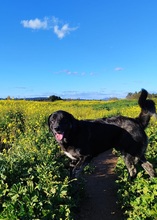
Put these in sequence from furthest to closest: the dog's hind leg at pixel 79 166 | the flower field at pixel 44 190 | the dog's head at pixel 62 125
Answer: the dog's hind leg at pixel 79 166
the dog's head at pixel 62 125
the flower field at pixel 44 190

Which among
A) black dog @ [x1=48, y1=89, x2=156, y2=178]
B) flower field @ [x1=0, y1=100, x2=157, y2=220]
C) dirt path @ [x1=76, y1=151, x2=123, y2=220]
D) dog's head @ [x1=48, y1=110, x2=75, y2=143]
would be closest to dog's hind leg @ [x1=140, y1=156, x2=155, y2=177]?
black dog @ [x1=48, y1=89, x2=156, y2=178]

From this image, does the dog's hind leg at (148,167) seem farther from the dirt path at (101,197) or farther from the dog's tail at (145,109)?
the dirt path at (101,197)

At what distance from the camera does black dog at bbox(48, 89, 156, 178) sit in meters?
5.69

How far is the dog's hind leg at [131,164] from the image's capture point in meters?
5.93

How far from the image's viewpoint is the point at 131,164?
6.04 meters

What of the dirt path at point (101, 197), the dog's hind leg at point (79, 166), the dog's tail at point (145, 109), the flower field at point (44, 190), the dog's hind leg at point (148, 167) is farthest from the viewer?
the dog's tail at point (145, 109)

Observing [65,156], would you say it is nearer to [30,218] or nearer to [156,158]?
[156,158]

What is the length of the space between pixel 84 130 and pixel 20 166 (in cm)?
156

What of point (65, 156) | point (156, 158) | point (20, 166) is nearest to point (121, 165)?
point (156, 158)

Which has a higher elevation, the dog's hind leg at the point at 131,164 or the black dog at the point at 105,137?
the black dog at the point at 105,137

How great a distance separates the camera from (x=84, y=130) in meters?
5.86

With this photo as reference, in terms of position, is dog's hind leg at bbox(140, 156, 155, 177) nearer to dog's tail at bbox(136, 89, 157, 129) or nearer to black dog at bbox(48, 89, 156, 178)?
black dog at bbox(48, 89, 156, 178)

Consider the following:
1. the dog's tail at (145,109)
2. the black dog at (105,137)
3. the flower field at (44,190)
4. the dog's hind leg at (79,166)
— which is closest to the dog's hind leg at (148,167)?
the black dog at (105,137)

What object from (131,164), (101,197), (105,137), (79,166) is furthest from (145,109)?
(101,197)
